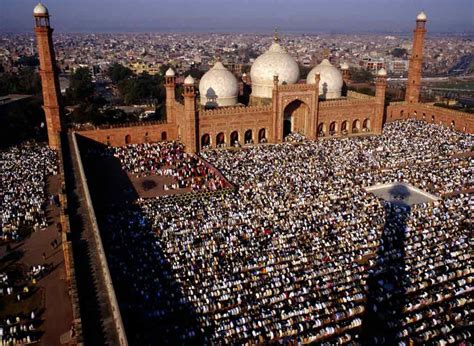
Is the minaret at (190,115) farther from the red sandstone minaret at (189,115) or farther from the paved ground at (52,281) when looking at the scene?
the paved ground at (52,281)

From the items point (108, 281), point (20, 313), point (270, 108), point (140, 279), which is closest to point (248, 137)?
point (270, 108)

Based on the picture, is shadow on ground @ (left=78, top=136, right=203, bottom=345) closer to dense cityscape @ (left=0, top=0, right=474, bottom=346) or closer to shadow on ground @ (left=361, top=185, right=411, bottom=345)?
dense cityscape @ (left=0, top=0, right=474, bottom=346)

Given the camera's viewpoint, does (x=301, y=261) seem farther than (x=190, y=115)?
No

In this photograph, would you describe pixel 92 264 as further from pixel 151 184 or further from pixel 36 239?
pixel 151 184

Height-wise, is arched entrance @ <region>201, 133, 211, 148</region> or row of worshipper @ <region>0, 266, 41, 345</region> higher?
arched entrance @ <region>201, 133, 211, 148</region>

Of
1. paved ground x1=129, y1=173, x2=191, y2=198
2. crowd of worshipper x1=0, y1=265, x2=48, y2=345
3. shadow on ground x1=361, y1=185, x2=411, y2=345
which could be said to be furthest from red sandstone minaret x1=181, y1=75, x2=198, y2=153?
crowd of worshipper x1=0, y1=265, x2=48, y2=345

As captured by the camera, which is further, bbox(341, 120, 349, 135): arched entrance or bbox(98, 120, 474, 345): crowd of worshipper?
bbox(341, 120, 349, 135): arched entrance

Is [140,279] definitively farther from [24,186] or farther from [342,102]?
[342,102]

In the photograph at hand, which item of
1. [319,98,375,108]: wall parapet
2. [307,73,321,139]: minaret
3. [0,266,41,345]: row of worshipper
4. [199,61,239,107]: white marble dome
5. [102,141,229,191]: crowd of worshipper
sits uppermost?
[199,61,239,107]: white marble dome
